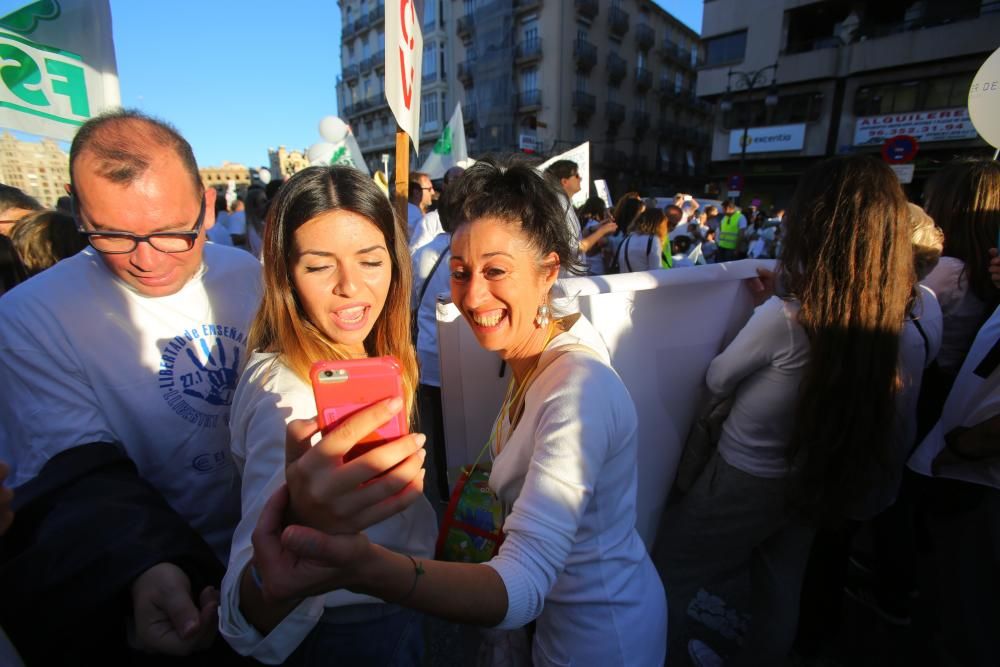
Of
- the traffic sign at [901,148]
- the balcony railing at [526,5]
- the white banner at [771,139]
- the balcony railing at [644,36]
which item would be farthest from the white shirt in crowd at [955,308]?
the balcony railing at [644,36]

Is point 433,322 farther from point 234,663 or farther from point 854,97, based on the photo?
point 854,97

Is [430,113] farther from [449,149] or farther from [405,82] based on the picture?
[405,82]

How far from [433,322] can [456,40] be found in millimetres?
36871

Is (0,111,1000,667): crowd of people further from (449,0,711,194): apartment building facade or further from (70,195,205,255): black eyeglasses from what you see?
(449,0,711,194): apartment building facade

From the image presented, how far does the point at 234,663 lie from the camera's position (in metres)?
1.02

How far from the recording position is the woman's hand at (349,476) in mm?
708

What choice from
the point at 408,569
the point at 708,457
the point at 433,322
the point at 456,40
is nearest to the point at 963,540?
the point at 708,457

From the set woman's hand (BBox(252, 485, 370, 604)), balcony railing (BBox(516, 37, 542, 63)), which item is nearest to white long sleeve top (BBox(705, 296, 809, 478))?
woman's hand (BBox(252, 485, 370, 604))

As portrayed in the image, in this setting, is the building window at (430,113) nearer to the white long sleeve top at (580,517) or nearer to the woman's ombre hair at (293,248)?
the woman's ombre hair at (293,248)

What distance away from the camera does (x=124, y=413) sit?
1.42m

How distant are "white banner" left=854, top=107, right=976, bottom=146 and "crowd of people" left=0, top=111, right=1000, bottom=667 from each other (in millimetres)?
27299

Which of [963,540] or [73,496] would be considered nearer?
[73,496]

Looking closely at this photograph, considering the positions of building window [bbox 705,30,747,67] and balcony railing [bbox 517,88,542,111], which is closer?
building window [bbox 705,30,747,67]

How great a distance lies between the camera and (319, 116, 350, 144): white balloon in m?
8.04
